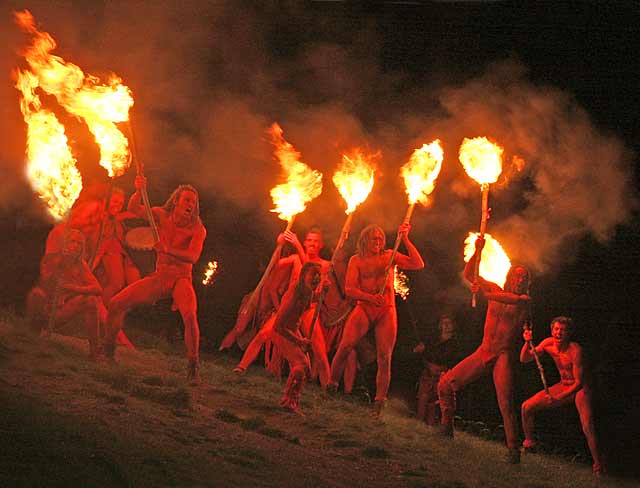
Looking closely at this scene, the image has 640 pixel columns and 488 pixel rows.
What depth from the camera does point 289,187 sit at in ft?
39.6

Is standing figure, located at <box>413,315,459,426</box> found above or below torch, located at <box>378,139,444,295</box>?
below

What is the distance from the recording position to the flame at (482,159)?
11.4 meters

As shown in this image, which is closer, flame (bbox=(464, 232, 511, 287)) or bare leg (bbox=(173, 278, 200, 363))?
bare leg (bbox=(173, 278, 200, 363))

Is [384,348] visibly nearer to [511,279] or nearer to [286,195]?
[511,279]

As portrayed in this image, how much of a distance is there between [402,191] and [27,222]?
5919 mm

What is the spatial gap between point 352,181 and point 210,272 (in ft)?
11.7

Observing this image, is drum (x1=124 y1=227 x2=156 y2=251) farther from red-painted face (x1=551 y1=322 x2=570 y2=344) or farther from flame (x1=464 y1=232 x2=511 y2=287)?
red-painted face (x1=551 y1=322 x2=570 y2=344)

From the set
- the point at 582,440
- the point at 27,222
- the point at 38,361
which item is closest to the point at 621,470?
the point at 582,440

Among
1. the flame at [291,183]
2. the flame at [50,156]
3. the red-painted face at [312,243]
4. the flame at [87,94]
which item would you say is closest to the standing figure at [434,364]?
the red-painted face at [312,243]

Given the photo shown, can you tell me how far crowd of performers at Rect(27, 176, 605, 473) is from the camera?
10.6 meters

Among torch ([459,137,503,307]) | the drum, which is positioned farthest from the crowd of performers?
torch ([459,137,503,307])

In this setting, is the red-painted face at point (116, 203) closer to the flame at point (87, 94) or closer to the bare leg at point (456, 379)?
the flame at point (87, 94)

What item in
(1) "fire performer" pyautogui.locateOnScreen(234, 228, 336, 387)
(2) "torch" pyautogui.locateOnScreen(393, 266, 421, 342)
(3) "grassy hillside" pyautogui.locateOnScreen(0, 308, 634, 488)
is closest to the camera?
(3) "grassy hillside" pyautogui.locateOnScreen(0, 308, 634, 488)

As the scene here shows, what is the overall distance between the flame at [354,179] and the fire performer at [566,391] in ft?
9.57
